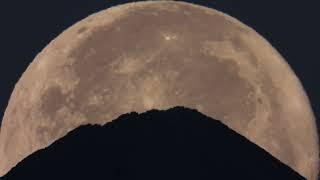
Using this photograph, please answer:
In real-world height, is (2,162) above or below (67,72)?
below

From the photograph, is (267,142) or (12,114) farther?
(12,114)

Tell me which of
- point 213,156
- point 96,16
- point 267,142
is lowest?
point 213,156

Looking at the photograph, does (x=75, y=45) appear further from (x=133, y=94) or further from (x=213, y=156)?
(x=213, y=156)

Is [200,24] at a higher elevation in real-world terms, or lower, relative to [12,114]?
higher

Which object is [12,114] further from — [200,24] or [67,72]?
[200,24]

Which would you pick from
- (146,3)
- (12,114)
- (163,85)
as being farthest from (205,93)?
(12,114)

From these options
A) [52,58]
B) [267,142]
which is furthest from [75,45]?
[267,142]

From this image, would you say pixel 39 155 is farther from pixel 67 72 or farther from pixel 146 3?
pixel 146 3

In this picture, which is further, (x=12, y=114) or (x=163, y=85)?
(x=12, y=114)
